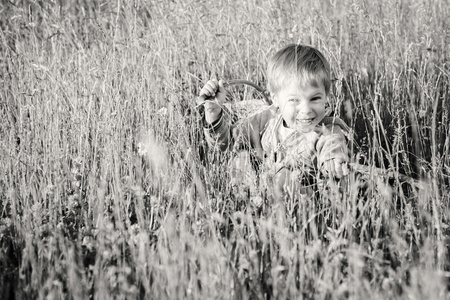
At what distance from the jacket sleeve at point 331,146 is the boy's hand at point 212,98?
561 mm

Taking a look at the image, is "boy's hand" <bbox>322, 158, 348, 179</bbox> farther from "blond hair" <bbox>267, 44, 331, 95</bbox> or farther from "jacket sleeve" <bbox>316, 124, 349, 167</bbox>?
"blond hair" <bbox>267, 44, 331, 95</bbox>

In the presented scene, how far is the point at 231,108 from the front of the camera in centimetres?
322

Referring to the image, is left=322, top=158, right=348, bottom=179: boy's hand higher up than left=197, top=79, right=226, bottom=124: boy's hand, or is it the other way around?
left=197, top=79, right=226, bottom=124: boy's hand

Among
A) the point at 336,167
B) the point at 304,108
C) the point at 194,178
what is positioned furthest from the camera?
the point at 304,108

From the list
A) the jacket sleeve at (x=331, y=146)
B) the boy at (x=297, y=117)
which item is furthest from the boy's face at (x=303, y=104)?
the jacket sleeve at (x=331, y=146)

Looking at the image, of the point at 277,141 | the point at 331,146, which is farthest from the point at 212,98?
the point at 331,146

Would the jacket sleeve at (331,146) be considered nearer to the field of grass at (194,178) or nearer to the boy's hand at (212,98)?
→ the field of grass at (194,178)

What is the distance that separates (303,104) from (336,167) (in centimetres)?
39

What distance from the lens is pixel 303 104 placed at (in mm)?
2809

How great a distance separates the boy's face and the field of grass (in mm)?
233

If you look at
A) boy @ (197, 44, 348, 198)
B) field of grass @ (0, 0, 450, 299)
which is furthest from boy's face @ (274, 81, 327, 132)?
field of grass @ (0, 0, 450, 299)

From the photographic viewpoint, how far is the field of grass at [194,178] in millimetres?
1883

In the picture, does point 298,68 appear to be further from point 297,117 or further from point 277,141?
point 277,141

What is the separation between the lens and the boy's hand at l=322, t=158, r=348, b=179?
2.56 metres
